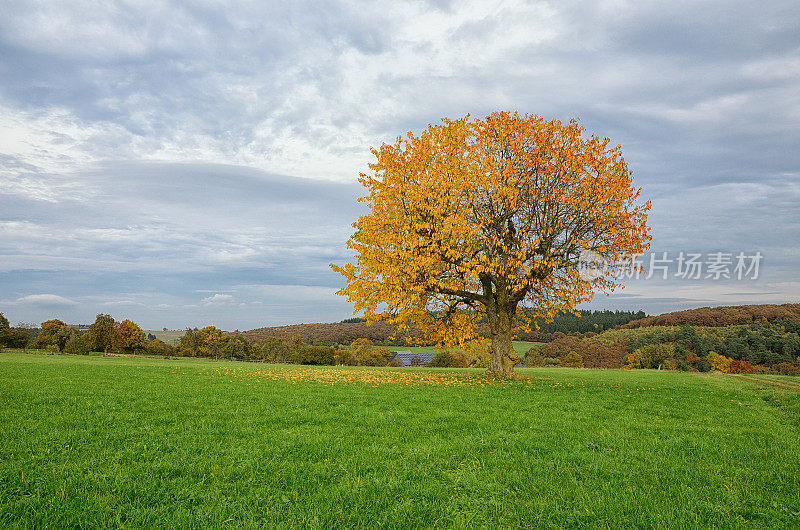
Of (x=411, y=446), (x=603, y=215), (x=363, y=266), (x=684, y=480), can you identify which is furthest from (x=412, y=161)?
(x=684, y=480)

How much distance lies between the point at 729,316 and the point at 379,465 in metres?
91.6

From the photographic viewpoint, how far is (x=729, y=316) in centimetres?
7494

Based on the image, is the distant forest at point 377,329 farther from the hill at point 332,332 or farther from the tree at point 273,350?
the tree at point 273,350

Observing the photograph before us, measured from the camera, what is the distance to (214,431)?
8.40 metres

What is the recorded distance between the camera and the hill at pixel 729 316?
70.7 m

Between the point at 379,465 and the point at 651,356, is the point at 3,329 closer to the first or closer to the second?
the point at 379,465

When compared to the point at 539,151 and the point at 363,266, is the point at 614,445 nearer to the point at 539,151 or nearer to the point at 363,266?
the point at 363,266

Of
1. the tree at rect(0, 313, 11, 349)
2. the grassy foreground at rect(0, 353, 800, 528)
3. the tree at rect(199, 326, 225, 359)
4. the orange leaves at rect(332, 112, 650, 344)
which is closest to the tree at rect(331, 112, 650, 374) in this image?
the orange leaves at rect(332, 112, 650, 344)

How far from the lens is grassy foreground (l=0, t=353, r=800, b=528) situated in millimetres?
5082

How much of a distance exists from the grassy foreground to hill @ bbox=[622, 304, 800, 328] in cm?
7780

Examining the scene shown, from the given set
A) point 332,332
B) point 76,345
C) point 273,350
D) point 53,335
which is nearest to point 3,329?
point 53,335

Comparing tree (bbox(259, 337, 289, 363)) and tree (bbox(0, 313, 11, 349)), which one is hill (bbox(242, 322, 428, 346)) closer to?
tree (bbox(259, 337, 289, 363))

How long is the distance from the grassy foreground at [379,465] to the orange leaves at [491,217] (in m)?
9.36

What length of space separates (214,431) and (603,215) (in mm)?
19150
